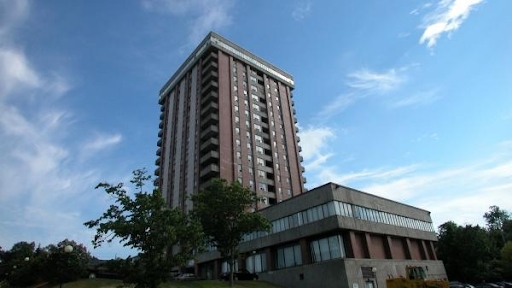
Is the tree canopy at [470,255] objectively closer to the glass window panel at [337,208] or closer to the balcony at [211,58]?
the glass window panel at [337,208]

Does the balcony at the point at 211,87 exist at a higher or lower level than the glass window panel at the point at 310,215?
higher

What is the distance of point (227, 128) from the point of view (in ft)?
255

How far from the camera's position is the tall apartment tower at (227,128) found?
75250mm

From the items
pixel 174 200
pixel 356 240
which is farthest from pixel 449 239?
pixel 174 200

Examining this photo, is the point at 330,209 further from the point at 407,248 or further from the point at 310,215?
the point at 407,248

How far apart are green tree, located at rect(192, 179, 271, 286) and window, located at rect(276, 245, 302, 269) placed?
10.9 metres

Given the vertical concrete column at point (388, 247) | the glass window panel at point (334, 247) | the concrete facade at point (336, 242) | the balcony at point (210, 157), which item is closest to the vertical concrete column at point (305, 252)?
the concrete facade at point (336, 242)

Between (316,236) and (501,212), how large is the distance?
102 meters

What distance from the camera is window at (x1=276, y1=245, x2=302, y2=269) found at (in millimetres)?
46775

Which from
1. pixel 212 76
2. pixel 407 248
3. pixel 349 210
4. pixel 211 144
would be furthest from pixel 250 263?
pixel 212 76

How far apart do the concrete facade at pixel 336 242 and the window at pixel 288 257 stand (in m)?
0.13

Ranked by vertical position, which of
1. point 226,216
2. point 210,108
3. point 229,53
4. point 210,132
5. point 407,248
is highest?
point 229,53

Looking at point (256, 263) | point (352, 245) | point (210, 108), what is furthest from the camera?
point (210, 108)

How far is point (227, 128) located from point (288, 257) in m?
36.6
